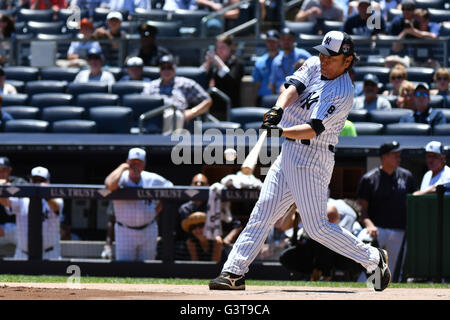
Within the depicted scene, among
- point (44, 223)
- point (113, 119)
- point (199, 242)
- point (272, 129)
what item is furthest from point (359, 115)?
point (272, 129)

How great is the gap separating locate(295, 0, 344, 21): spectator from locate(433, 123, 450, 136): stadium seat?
3728 mm

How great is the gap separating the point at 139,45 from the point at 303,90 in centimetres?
726

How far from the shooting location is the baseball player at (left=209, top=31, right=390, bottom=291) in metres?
6.18

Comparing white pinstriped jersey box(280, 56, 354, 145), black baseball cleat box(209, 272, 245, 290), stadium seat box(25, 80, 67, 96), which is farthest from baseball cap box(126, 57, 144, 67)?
black baseball cleat box(209, 272, 245, 290)

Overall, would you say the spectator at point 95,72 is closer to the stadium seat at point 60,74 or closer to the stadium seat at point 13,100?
the stadium seat at point 60,74

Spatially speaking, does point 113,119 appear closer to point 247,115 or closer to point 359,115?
point 247,115

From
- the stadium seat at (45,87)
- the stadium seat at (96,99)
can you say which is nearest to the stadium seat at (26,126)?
the stadium seat at (96,99)

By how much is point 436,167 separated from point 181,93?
3503 millimetres

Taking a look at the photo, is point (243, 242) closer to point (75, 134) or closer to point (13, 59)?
point (75, 134)

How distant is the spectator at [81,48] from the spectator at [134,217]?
3.95 meters

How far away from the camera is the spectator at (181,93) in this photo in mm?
11648

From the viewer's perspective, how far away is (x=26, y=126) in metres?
11.5

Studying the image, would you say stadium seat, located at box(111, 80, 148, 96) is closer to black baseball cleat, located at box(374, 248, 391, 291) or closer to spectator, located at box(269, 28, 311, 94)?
spectator, located at box(269, 28, 311, 94)

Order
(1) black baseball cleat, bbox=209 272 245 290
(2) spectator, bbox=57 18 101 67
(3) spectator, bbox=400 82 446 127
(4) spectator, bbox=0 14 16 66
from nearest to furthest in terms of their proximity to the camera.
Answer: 1. (1) black baseball cleat, bbox=209 272 245 290
2. (3) spectator, bbox=400 82 446 127
3. (2) spectator, bbox=57 18 101 67
4. (4) spectator, bbox=0 14 16 66
